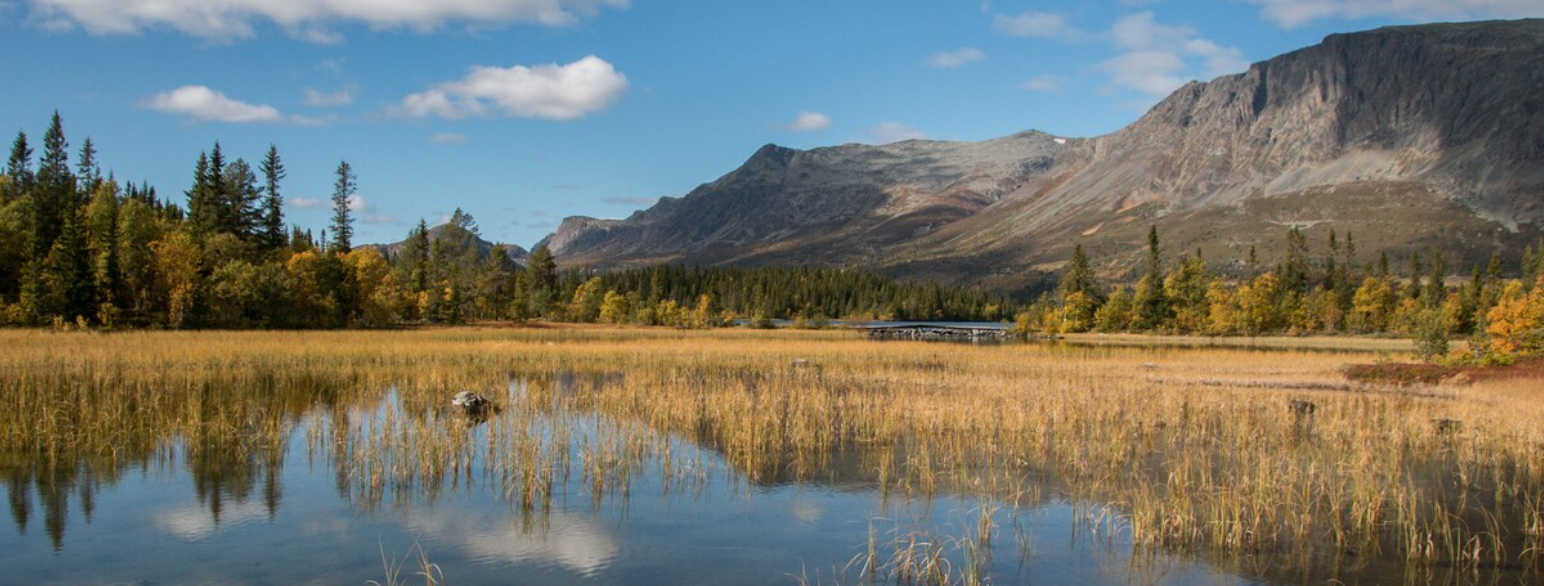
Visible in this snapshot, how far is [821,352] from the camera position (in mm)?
59000

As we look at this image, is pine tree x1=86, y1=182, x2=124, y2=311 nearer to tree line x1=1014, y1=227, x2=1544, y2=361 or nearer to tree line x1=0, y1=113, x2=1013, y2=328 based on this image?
tree line x1=0, y1=113, x2=1013, y2=328

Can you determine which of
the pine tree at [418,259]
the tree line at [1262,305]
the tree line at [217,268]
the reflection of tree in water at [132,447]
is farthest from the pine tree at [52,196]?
the tree line at [1262,305]

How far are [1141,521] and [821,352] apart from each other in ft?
146

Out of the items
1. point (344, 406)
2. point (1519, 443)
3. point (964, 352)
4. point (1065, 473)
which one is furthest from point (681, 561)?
point (964, 352)

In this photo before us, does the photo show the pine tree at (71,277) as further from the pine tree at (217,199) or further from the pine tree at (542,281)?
the pine tree at (542,281)

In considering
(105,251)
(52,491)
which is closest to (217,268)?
(105,251)

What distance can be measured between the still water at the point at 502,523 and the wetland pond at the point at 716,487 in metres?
0.06

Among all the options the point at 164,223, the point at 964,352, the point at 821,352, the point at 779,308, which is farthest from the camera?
the point at 779,308

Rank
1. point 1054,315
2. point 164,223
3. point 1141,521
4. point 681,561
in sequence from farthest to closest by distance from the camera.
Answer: point 1054,315, point 164,223, point 1141,521, point 681,561

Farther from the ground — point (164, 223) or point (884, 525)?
point (164, 223)

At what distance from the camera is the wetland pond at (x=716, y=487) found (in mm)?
13195

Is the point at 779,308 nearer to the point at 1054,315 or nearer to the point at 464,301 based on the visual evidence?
the point at 1054,315

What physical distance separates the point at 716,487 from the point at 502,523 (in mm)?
4548

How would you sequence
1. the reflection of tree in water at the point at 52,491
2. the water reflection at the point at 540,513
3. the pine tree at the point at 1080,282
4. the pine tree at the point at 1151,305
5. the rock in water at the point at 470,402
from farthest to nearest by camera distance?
the pine tree at the point at 1080,282
the pine tree at the point at 1151,305
the rock in water at the point at 470,402
the reflection of tree in water at the point at 52,491
the water reflection at the point at 540,513
